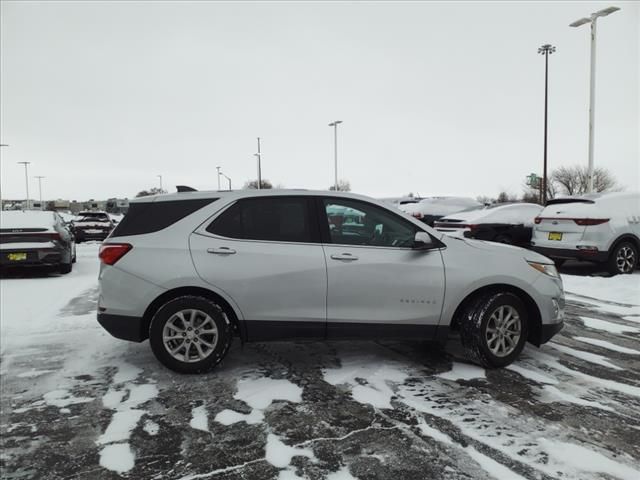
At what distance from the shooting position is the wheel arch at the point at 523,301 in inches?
180

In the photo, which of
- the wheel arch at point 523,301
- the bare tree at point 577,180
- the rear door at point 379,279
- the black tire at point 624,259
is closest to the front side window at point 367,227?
the rear door at point 379,279

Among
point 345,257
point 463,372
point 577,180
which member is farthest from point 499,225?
point 577,180

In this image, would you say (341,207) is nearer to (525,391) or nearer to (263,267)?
(263,267)

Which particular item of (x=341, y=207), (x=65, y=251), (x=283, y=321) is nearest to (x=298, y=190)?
(x=341, y=207)

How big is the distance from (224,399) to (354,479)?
1484 mm

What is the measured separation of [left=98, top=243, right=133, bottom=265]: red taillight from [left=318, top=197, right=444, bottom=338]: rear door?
1.78 meters

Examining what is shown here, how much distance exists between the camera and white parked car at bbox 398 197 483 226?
16.8 m

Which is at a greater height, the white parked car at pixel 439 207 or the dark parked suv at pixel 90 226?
the white parked car at pixel 439 207

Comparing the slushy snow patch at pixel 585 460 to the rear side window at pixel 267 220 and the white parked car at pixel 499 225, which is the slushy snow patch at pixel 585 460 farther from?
the white parked car at pixel 499 225

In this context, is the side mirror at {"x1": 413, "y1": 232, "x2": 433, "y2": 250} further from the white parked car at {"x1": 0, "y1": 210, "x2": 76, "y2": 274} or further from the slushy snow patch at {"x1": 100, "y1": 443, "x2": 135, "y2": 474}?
the white parked car at {"x1": 0, "y1": 210, "x2": 76, "y2": 274}

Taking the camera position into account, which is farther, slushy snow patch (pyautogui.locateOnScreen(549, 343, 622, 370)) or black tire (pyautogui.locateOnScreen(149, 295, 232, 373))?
slushy snow patch (pyautogui.locateOnScreen(549, 343, 622, 370))

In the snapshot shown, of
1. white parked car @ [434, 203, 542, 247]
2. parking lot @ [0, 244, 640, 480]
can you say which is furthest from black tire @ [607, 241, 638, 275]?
parking lot @ [0, 244, 640, 480]

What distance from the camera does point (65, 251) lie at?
35.2 ft

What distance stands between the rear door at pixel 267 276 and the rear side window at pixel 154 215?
0.83 feet
